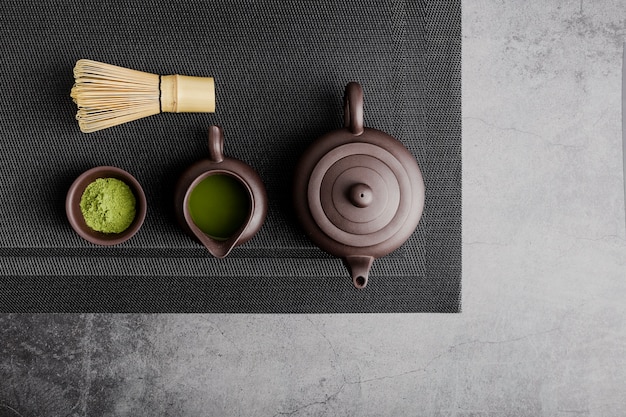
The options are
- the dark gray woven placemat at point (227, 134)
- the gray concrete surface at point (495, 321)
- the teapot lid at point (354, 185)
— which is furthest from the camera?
the gray concrete surface at point (495, 321)

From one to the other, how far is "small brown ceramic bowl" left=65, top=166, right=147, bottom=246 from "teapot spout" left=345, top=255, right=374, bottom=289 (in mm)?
297

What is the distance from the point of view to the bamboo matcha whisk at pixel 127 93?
0.74 m

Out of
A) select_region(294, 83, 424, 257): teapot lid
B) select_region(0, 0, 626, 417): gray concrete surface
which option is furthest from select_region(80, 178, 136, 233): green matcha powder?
select_region(0, 0, 626, 417): gray concrete surface

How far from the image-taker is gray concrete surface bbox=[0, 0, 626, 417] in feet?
3.55

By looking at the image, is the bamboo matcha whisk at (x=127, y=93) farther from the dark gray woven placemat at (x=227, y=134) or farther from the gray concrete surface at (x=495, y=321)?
the gray concrete surface at (x=495, y=321)

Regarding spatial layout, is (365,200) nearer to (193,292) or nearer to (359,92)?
(359,92)

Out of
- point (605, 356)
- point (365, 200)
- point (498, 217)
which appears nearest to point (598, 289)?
point (605, 356)

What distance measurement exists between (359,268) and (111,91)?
0.43m

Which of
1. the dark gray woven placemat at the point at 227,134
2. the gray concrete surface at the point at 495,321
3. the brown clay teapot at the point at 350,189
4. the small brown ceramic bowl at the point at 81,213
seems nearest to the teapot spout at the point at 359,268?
the brown clay teapot at the point at 350,189

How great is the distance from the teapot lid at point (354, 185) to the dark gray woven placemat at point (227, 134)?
0.10 meters

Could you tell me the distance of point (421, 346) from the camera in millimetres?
1100

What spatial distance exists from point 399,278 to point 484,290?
1.24ft

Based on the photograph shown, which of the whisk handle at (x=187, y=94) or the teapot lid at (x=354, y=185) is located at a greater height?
the whisk handle at (x=187, y=94)

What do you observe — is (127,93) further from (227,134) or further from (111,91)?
(227,134)
